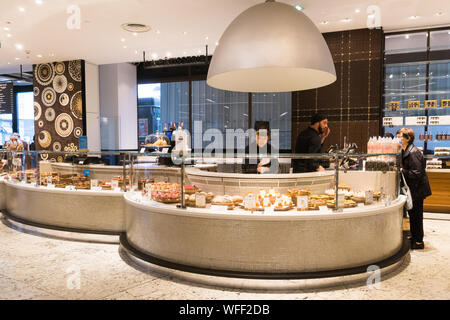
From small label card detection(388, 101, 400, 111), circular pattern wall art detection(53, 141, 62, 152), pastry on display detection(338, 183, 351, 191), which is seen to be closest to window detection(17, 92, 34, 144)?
circular pattern wall art detection(53, 141, 62, 152)

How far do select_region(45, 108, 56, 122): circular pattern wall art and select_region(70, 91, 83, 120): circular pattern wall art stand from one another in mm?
751

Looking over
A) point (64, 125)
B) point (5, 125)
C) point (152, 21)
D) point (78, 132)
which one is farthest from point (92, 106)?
point (5, 125)

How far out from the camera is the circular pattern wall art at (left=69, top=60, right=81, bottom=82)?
31.2ft

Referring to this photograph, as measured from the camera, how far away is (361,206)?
3.10 metres

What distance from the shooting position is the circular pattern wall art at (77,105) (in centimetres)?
966

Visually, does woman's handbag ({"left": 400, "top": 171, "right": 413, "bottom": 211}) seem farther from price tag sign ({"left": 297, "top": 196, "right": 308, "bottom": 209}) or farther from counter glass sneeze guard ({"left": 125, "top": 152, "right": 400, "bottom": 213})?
price tag sign ({"left": 297, "top": 196, "right": 308, "bottom": 209})

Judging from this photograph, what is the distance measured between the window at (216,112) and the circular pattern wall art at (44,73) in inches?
168

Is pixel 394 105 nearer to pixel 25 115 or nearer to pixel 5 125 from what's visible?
pixel 25 115

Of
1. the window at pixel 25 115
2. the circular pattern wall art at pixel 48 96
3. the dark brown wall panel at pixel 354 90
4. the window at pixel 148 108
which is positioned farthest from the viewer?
the window at pixel 25 115

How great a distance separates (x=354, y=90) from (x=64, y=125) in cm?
814

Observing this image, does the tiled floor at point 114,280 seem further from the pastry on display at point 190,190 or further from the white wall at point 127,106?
the white wall at point 127,106

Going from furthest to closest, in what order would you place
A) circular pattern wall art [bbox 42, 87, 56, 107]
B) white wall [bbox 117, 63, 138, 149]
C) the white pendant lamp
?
1. white wall [bbox 117, 63, 138, 149]
2. circular pattern wall art [bbox 42, 87, 56, 107]
3. the white pendant lamp

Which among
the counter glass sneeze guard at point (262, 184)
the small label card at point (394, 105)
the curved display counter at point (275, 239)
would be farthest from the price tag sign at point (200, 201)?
the small label card at point (394, 105)

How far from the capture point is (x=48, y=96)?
10062mm
